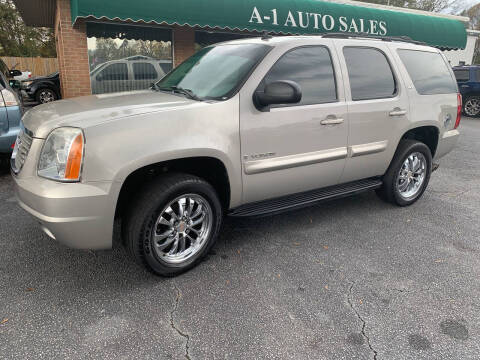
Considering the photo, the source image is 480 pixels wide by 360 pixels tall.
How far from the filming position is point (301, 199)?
3.69 meters

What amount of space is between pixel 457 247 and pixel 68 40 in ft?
29.1

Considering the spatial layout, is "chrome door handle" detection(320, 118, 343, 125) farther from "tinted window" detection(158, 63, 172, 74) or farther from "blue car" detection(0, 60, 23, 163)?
"tinted window" detection(158, 63, 172, 74)

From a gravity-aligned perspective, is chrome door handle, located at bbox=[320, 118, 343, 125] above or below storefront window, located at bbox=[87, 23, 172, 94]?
below

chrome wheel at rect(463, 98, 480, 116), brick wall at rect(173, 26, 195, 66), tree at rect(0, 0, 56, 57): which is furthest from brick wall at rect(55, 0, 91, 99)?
tree at rect(0, 0, 56, 57)

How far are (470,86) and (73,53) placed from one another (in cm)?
1355

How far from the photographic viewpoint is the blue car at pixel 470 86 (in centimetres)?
1393

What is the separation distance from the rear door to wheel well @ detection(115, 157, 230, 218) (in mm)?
1432

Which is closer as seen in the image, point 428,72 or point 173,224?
point 173,224

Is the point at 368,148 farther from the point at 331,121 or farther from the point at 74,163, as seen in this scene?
the point at 74,163

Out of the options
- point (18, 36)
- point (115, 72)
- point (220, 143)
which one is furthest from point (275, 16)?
point (18, 36)

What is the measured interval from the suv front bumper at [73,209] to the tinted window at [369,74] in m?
2.63

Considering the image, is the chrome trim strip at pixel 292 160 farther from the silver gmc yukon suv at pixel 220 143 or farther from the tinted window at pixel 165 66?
the tinted window at pixel 165 66

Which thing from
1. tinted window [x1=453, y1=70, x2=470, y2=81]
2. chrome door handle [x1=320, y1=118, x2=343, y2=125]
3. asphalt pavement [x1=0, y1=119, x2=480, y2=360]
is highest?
tinted window [x1=453, y1=70, x2=470, y2=81]

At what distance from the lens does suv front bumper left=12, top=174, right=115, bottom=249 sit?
247cm
